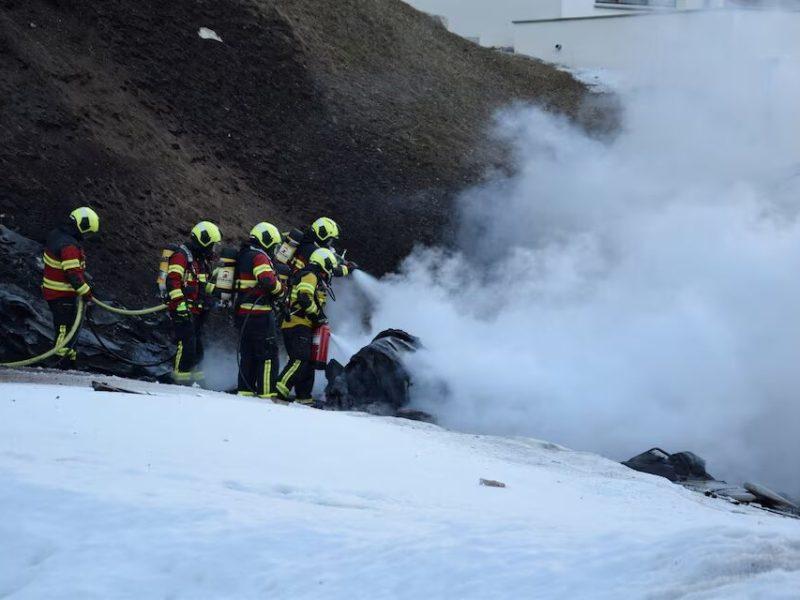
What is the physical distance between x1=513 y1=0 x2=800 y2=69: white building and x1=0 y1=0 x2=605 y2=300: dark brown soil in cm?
237

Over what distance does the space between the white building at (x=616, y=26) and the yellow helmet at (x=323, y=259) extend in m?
11.6

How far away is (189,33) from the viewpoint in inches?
733

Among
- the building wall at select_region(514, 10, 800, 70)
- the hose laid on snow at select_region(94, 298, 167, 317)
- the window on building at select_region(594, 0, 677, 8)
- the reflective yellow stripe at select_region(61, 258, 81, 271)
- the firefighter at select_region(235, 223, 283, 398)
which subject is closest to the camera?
the firefighter at select_region(235, 223, 283, 398)

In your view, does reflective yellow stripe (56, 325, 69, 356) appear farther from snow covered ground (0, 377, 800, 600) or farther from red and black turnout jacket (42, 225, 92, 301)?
snow covered ground (0, 377, 800, 600)

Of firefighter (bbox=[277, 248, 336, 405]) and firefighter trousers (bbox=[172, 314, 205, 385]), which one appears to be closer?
firefighter (bbox=[277, 248, 336, 405])

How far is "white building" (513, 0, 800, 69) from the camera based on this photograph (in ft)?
67.3

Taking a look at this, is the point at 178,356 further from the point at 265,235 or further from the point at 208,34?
the point at 208,34

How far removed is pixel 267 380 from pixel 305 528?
694 centimetres

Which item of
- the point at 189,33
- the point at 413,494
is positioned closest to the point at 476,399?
the point at 413,494

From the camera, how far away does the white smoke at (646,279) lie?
38.2ft

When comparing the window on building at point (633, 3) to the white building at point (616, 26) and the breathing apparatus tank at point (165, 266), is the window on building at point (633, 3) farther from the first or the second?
the breathing apparatus tank at point (165, 266)

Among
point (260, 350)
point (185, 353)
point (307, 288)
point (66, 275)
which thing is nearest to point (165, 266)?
point (185, 353)

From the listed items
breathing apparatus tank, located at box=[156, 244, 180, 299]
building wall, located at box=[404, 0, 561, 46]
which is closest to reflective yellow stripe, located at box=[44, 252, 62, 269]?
breathing apparatus tank, located at box=[156, 244, 180, 299]

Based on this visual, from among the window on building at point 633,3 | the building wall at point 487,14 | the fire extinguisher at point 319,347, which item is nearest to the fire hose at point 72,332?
the fire extinguisher at point 319,347
